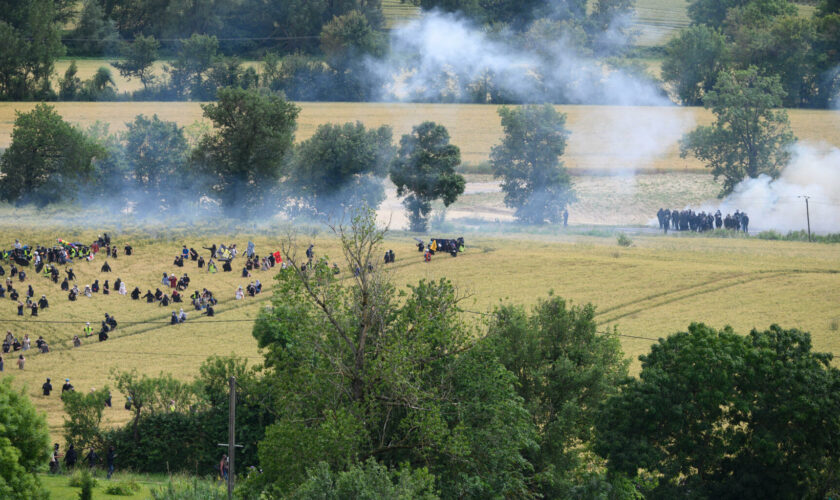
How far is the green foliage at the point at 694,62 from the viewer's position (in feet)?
380

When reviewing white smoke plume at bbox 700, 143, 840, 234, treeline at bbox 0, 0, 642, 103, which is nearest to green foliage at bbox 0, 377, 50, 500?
white smoke plume at bbox 700, 143, 840, 234

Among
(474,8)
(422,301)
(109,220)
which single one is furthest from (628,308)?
(474,8)

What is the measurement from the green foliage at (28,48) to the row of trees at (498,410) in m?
88.4

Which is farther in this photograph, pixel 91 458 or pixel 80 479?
pixel 91 458

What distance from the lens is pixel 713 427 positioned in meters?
29.8

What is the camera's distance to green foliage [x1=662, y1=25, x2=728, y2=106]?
380 feet

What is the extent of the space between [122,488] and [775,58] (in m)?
99.5

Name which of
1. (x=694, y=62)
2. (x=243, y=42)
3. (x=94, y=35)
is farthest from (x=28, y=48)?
(x=694, y=62)

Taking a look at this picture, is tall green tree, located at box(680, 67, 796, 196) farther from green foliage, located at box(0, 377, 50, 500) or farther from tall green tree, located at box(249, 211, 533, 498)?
green foliage, located at box(0, 377, 50, 500)

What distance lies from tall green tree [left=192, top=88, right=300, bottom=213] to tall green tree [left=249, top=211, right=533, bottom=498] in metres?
51.7

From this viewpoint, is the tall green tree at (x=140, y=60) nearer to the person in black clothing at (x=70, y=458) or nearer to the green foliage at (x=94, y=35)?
the green foliage at (x=94, y=35)

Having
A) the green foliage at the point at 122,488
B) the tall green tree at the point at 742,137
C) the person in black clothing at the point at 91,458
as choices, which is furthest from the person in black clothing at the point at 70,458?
the tall green tree at the point at 742,137

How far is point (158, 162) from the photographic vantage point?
8131cm

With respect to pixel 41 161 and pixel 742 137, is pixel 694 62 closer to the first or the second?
pixel 742 137
